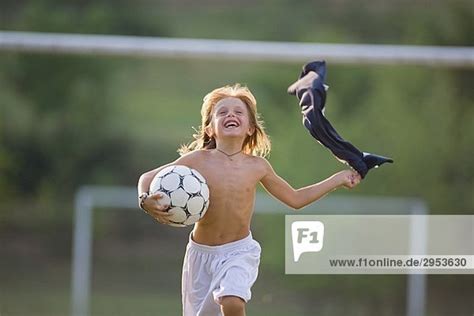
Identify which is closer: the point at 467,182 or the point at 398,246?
the point at 398,246

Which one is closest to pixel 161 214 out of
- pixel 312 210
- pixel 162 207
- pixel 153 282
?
pixel 162 207

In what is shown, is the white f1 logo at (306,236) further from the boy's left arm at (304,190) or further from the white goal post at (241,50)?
the white goal post at (241,50)

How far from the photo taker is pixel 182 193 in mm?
4109

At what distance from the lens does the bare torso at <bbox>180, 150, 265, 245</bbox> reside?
4.29m

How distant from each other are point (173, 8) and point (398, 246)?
749 centimetres

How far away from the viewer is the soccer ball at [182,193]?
13.5ft

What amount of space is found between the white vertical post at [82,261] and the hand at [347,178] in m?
6.46

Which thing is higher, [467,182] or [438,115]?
[438,115]

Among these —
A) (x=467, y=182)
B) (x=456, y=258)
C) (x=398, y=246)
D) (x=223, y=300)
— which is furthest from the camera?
(x=467, y=182)

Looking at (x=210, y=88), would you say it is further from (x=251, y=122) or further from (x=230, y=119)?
(x=230, y=119)

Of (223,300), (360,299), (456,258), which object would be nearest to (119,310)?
(360,299)

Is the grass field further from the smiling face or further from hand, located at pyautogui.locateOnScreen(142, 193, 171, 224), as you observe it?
hand, located at pyautogui.locateOnScreen(142, 193, 171, 224)

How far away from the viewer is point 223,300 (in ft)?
13.3

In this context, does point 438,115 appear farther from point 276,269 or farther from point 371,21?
point 371,21
